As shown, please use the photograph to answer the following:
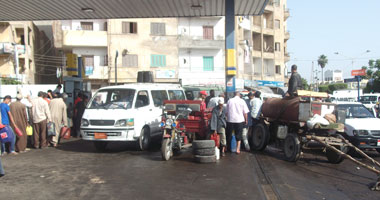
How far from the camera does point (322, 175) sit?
7.61 metres

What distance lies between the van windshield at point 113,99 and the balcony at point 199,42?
2608 centimetres

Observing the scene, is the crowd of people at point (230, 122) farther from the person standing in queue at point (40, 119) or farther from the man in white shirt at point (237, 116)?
the person standing in queue at point (40, 119)

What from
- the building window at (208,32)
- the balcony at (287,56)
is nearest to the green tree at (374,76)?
the balcony at (287,56)

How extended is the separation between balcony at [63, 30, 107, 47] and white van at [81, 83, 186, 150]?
25130 mm

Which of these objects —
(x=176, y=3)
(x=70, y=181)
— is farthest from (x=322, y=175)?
(x=176, y=3)

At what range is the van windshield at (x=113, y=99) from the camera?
34.3 feet

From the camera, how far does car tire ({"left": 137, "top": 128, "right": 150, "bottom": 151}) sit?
1040cm

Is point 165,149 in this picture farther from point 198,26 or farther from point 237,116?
point 198,26

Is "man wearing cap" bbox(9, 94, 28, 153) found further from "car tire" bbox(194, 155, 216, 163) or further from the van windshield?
"car tire" bbox(194, 155, 216, 163)

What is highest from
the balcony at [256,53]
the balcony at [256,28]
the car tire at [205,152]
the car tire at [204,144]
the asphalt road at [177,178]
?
the balcony at [256,28]

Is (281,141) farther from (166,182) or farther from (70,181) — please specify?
(70,181)

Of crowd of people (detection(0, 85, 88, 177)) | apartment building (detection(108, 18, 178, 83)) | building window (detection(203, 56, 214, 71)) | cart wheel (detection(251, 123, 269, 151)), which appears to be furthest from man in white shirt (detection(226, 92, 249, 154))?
building window (detection(203, 56, 214, 71))

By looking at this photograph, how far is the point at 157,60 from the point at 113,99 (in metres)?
25.6

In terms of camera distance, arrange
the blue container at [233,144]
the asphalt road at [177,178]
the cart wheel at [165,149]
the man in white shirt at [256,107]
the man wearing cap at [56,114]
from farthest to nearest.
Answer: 1. the man wearing cap at [56,114]
2. the man in white shirt at [256,107]
3. the blue container at [233,144]
4. the cart wheel at [165,149]
5. the asphalt road at [177,178]
